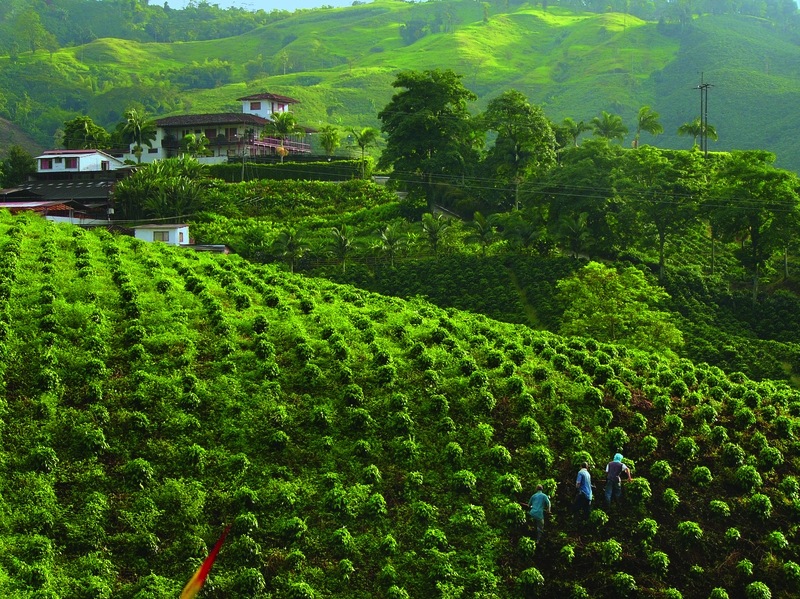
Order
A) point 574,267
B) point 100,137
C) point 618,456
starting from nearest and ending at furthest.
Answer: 1. point 618,456
2. point 574,267
3. point 100,137

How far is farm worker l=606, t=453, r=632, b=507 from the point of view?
25.8 metres

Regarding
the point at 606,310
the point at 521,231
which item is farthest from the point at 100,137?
the point at 606,310

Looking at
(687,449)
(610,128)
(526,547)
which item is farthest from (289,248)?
(526,547)

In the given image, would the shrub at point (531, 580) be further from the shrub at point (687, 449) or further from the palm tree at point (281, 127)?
the palm tree at point (281, 127)

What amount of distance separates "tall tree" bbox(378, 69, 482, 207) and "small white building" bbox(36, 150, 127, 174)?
29.5m

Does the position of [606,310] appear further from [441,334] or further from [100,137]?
[100,137]

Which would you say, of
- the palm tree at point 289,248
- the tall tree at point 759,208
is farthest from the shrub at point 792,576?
the palm tree at point 289,248

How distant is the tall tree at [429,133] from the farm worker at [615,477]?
173 ft

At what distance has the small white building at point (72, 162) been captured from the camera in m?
92.1

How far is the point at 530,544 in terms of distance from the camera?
2427cm

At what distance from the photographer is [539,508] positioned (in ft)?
80.5

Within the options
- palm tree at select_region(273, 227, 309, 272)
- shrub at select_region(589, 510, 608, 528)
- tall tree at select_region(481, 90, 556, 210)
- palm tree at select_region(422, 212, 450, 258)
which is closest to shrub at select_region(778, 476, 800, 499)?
shrub at select_region(589, 510, 608, 528)

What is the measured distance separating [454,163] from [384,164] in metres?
5.61

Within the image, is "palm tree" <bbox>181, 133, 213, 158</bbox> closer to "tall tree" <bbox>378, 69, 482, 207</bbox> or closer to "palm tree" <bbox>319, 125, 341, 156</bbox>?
"palm tree" <bbox>319, 125, 341, 156</bbox>
